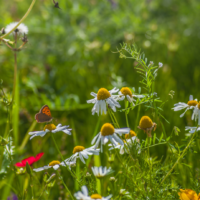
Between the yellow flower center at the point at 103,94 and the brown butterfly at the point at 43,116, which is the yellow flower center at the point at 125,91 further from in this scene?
the brown butterfly at the point at 43,116

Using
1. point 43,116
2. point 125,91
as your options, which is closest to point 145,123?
point 125,91

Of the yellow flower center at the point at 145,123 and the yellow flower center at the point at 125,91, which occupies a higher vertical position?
the yellow flower center at the point at 125,91

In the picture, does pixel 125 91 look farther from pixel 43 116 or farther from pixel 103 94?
pixel 43 116

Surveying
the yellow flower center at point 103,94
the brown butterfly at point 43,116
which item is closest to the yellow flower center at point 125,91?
the yellow flower center at point 103,94

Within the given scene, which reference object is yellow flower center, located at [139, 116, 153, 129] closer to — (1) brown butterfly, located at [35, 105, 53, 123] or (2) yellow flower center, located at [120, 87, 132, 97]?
(2) yellow flower center, located at [120, 87, 132, 97]

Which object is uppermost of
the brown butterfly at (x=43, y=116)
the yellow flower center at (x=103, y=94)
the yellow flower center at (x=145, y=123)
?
the yellow flower center at (x=103, y=94)

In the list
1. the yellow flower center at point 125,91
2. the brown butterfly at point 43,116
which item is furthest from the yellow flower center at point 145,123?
the brown butterfly at point 43,116

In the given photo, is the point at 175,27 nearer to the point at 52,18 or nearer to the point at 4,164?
the point at 52,18

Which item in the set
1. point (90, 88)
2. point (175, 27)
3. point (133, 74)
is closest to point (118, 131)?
point (90, 88)

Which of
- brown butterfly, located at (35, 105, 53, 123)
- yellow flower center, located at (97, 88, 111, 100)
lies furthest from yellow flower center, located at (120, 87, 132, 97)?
brown butterfly, located at (35, 105, 53, 123)

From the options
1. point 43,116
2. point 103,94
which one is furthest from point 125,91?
point 43,116

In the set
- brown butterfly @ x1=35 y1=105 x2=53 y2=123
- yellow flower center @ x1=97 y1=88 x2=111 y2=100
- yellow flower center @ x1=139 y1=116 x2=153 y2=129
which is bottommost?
yellow flower center @ x1=139 y1=116 x2=153 y2=129

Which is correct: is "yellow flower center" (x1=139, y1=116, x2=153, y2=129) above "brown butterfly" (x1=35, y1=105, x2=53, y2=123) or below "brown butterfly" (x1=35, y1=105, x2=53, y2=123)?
below

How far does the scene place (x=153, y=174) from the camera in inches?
25.9
